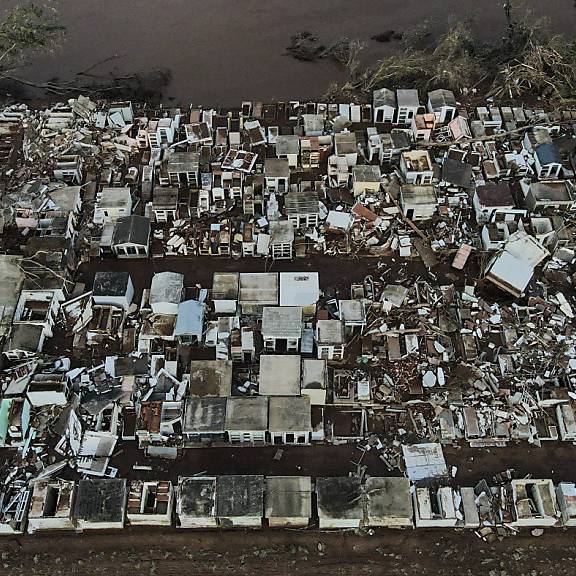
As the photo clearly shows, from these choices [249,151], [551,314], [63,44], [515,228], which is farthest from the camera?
[63,44]

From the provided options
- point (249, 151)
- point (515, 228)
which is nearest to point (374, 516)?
point (515, 228)

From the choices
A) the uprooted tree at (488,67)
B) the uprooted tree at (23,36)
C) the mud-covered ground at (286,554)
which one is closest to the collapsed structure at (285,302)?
the mud-covered ground at (286,554)

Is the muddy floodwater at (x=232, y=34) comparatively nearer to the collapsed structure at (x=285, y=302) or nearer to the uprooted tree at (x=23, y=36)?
the uprooted tree at (x=23, y=36)

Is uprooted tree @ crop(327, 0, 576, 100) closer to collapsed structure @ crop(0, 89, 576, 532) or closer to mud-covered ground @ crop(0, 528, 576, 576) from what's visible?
collapsed structure @ crop(0, 89, 576, 532)

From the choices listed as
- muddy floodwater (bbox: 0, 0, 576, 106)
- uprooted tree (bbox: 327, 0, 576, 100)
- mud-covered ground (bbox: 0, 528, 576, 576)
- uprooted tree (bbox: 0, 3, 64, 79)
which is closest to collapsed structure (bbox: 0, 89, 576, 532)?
mud-covered ground (bbox: 0, 528, 576, 576)

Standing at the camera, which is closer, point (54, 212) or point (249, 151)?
point (54, 212)

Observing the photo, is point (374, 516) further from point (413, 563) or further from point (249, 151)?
point (249, 151)
